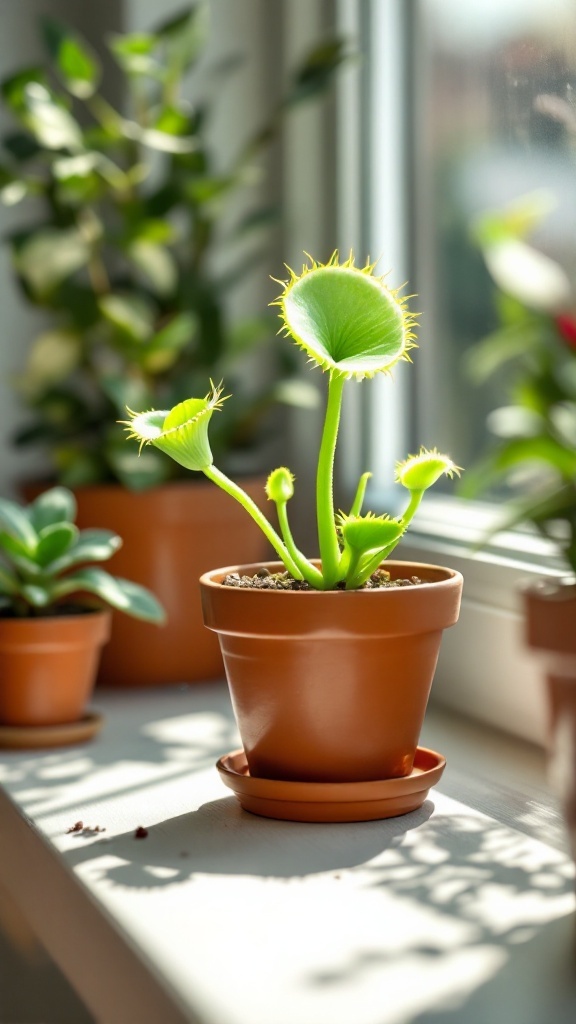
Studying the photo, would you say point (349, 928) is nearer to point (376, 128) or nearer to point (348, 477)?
point (348, 477)

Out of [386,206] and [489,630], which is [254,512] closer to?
[489,630]

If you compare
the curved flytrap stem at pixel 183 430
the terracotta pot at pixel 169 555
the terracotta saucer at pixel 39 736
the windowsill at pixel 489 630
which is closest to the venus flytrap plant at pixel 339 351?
the curved flytrap stem at pixel 183 430

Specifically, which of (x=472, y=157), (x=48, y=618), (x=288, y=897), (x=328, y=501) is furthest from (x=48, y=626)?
(x=472, y=157)

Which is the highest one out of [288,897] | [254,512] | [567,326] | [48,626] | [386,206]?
[386,206]

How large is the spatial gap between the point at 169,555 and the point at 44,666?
28cm

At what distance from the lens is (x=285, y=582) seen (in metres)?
0.99

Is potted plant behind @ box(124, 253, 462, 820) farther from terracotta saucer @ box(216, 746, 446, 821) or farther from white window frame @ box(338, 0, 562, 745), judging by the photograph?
white window frame @ box(338, 0, 562, 745)

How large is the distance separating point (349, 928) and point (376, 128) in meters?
1.09

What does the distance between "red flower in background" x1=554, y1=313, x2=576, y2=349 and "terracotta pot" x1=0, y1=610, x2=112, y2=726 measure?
0.70 m

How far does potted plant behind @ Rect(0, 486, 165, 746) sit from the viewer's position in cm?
120

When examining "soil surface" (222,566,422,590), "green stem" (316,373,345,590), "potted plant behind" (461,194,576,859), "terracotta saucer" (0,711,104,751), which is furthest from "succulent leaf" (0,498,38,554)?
"potted plant behind" (461,194,576,859)

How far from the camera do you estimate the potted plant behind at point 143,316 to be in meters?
1.44

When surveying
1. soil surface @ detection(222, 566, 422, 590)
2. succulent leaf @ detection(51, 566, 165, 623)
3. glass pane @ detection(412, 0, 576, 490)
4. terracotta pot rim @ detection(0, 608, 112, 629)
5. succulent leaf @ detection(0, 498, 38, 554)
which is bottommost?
terracotta pot rim @ detection(0, 608, 112, 629)

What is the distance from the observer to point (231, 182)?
1514mm
